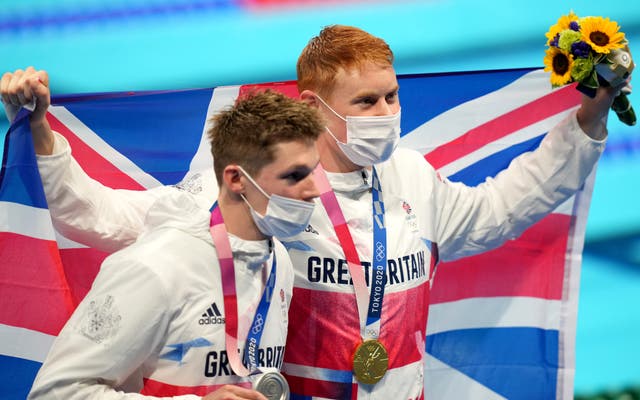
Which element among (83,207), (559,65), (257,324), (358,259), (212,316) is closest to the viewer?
(212,316)

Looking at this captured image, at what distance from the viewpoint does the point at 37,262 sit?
3559mm

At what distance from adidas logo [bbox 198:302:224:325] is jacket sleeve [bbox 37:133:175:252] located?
0.58 meters

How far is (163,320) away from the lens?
288cm

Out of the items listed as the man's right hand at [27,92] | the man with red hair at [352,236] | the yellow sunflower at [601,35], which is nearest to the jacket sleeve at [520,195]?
the man with red hair at [352,236]

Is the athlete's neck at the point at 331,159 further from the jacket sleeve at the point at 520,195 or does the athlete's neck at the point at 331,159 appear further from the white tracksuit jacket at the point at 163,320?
the white tracksuit jacket at the point at 163,320

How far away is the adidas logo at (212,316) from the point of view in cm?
296

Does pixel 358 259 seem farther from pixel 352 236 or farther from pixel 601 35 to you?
pixel 601 35

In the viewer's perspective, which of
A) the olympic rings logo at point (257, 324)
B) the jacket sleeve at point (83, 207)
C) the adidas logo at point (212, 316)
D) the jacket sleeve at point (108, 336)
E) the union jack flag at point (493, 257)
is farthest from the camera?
the union jack flag at point (493, 257)

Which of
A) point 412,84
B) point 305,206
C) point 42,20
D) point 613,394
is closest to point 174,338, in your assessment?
point 305,206

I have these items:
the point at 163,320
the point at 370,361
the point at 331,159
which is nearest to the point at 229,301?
the point at 163,320

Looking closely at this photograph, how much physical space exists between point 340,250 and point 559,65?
1.06 m

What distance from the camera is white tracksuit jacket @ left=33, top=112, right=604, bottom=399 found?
3.38 metres

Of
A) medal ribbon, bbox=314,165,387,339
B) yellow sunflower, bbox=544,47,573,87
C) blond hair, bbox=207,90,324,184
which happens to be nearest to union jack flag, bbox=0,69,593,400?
yellow sunflower, bbox=544,47,573,87

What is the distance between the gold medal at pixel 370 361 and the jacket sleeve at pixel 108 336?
0.69 m
